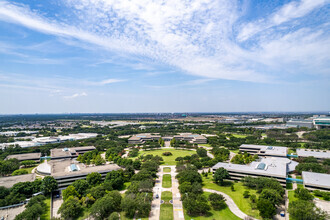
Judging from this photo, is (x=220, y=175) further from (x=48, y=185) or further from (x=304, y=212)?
(x=48, y=185)

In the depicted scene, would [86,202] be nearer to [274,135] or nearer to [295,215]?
[295,215]

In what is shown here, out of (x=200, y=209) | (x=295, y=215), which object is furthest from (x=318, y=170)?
(x=200, y=209)

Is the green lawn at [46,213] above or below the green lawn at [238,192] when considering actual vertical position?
below

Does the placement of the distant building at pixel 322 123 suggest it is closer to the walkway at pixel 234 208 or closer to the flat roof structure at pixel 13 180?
the walkway at pixel 234 208

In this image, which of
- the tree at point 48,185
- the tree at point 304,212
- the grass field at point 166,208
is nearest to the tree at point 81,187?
the tree at point 48,185

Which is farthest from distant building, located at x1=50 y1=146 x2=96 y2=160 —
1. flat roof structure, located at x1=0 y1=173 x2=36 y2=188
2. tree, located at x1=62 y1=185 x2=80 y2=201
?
tree, located at x1=62 y1=185 x2=80 y2=201

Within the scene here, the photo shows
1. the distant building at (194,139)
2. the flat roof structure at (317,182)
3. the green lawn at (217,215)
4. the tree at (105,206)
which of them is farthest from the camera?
the distant building at (194,139)
